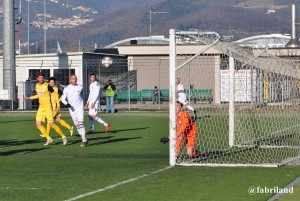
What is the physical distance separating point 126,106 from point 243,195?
42.9 m

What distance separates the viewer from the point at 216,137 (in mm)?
26734

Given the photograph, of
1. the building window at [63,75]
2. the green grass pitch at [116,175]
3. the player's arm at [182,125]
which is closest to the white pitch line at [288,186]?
the green grass pitch at [116,175]

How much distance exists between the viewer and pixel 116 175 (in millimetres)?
17562

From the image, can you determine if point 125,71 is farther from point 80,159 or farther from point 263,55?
point 80,159

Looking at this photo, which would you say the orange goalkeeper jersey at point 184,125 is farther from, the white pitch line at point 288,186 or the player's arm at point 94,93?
the player's arm at point 94,93

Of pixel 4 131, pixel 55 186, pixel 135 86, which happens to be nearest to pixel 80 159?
pixel 55 186

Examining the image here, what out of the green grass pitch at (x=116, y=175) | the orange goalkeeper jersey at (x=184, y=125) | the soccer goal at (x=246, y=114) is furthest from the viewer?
the orange goalkeeper jersey at (x=184, y=125)

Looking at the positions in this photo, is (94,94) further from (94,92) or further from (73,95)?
(73,95)

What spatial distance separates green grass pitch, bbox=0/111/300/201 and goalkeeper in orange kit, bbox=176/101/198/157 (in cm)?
57

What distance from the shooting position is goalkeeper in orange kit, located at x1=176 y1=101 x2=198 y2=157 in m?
21.0

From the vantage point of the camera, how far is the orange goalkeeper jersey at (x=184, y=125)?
69.5 feet

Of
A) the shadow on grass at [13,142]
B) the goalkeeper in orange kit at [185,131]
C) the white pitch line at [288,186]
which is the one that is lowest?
the white pitch line at [288,186]

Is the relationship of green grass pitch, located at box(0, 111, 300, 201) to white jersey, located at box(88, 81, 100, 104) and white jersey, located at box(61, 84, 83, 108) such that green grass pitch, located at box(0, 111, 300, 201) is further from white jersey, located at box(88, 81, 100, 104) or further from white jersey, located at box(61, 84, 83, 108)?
white jersey, located at box(88, 81, 100, 104)

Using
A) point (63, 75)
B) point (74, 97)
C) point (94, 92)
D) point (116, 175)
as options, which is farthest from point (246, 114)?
point (63, 75)
